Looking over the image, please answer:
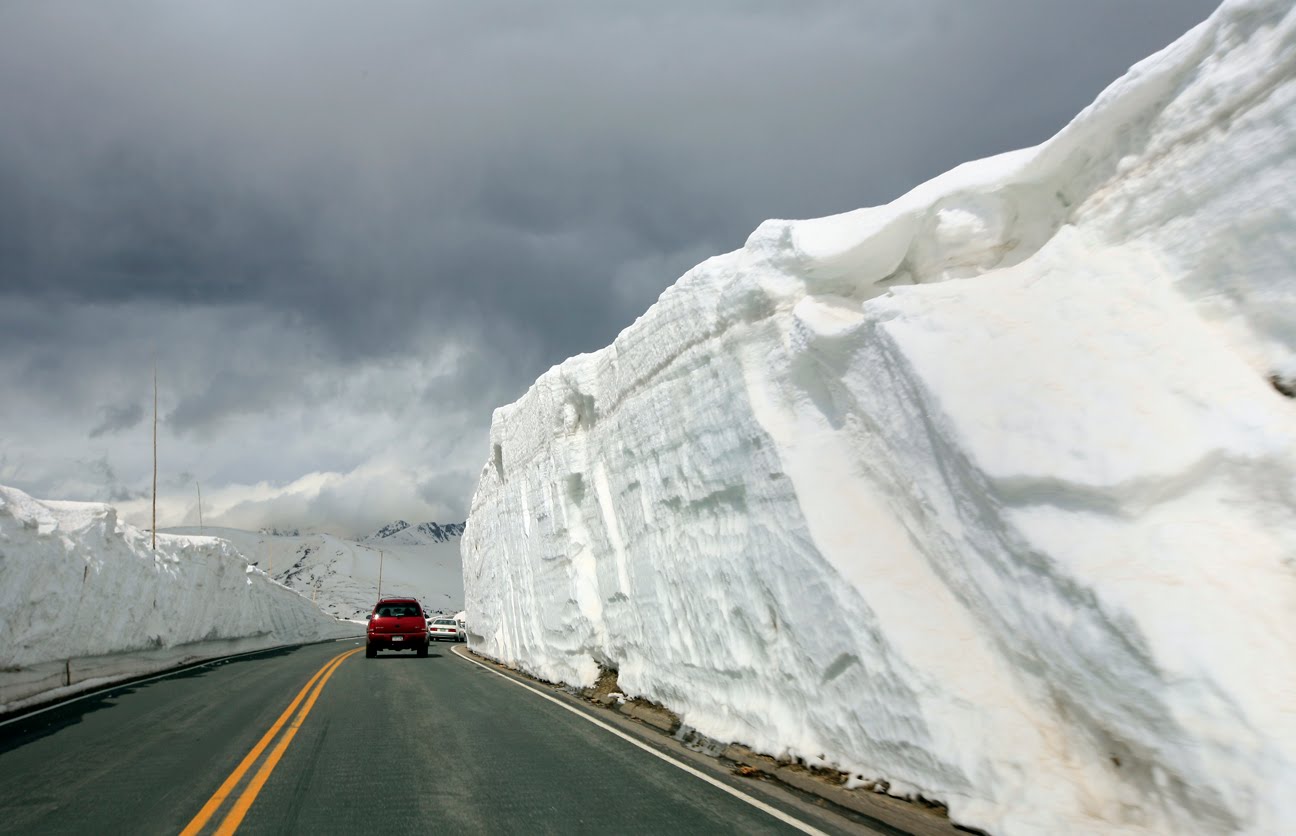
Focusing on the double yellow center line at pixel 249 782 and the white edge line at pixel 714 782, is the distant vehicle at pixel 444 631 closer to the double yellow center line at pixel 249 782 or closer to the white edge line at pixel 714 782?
the double yellow center line at pixel 249 782

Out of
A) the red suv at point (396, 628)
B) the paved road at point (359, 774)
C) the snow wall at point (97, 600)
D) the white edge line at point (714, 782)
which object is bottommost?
the white edge line at point (714, 782)

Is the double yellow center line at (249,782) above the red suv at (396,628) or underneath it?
underneath

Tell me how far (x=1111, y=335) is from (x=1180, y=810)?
339 centimetres

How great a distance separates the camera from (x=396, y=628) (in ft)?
83.9

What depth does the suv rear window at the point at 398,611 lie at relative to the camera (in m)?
26.1

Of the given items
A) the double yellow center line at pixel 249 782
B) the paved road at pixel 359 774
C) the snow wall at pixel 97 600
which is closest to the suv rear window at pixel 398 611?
the snow wall at pixel 97 600

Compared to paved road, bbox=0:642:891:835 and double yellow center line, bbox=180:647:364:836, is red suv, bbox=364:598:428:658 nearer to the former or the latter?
paved road, bbox=0:642:891:835

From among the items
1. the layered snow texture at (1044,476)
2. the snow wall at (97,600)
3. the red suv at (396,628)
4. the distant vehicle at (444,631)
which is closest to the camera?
the layered snow texture at (1044,476)

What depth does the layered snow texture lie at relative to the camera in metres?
4.94

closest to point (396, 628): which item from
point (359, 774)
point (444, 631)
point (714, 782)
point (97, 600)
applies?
point (97, 600)

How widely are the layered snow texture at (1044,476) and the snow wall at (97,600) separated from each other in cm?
1315

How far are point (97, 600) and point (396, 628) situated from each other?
26.1 ft

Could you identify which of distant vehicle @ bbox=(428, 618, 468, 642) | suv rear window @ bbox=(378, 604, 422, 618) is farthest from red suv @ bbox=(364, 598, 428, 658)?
distant vehicle @ bbox=(428, 618, 468, 642)

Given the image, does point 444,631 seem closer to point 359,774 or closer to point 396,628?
point 396,628
